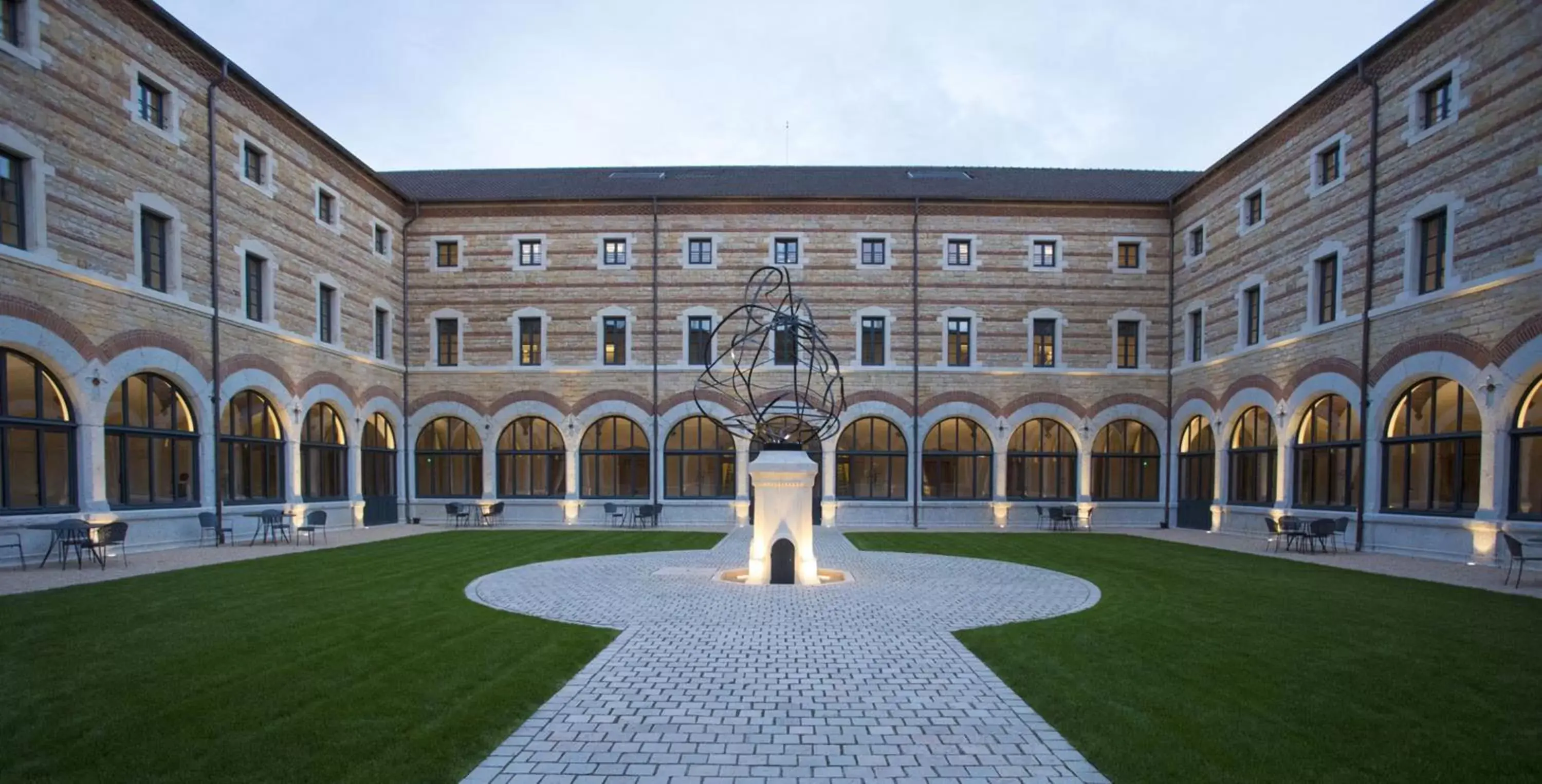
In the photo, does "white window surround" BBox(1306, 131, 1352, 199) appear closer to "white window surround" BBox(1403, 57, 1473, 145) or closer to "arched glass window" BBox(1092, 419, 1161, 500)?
"white window surround" BBox(1403, 57, 1473, 145)

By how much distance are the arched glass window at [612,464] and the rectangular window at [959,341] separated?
416 inches

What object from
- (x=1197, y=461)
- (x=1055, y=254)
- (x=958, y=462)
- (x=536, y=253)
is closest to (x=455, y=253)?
(x=536, y=253)

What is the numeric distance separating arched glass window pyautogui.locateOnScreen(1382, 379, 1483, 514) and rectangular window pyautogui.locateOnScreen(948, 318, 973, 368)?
36.5 feet

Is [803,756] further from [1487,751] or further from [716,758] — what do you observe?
[1487,751]

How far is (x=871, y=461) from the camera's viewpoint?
81.4 feet

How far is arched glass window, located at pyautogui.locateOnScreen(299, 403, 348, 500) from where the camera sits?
21016 mm

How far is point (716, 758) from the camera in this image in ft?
16.9

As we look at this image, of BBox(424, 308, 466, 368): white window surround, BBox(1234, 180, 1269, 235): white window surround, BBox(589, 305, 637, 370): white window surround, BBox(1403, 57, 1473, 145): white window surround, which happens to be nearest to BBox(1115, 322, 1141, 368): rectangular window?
BBox(1234, 180, 1269, 235): white window surround

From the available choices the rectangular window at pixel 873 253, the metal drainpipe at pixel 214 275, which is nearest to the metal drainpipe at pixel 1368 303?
the rectangular window at pixel 873 253

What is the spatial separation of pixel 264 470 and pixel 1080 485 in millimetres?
23444

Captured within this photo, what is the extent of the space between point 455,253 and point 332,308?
4.68 metres


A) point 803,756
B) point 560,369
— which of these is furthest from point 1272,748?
point 560,369

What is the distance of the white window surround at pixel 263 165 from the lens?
60.0 feet

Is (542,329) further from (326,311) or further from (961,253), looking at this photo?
(961,253)
